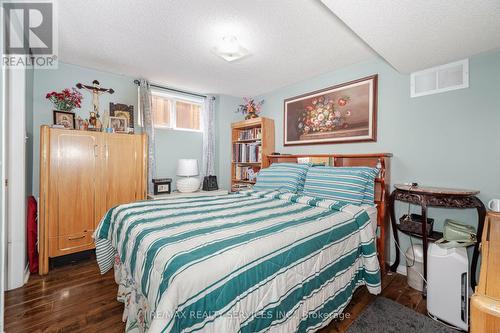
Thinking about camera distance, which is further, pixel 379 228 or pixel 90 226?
pixel 90 226

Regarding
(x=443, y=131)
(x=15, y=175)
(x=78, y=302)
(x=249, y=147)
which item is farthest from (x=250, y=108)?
(x=78, y=302)

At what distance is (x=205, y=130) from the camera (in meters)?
3.91

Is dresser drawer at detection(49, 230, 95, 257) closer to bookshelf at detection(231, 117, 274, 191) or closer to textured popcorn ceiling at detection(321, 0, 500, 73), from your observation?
bookshelf at detection(231, 117, 274, 191)

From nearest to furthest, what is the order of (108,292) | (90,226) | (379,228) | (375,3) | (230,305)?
(230,305), (375,3), (108,292), (379,228), (90,226)

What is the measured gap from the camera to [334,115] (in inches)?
114

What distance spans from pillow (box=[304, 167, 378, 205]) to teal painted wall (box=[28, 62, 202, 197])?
2.40 metres

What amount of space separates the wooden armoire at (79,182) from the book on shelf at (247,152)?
5.46 feet

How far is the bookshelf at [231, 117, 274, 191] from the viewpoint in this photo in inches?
138

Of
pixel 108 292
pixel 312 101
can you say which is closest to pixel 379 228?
pixel 312 101

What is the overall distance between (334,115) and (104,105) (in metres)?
3.22

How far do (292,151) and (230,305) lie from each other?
2742 mm

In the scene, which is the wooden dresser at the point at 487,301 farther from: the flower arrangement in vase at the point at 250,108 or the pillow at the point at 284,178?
the flower arrangement in vase at the point at 250,108

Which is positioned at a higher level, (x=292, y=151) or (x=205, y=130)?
(x=205, y=130)

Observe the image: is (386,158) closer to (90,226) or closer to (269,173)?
(269,173)
